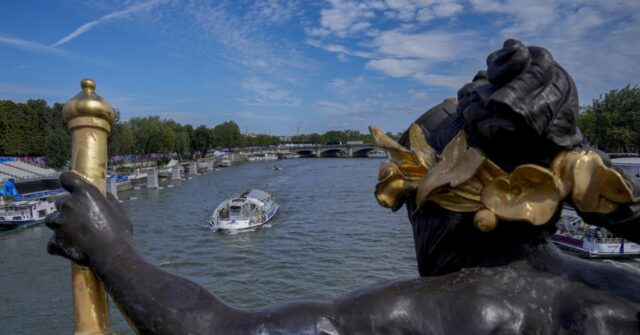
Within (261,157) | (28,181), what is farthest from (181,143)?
(28,181)

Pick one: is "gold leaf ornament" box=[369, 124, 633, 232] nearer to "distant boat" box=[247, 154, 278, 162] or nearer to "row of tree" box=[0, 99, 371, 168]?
"row of tree" box=[0, 99, 371, 168]

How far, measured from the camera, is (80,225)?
1.45 m

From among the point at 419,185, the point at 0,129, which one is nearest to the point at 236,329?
the point at 419,185

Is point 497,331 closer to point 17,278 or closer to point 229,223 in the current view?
point 17,278

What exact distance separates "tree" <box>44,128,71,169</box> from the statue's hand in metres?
38.7

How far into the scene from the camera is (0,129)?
41.9 metres

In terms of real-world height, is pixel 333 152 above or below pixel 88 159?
below

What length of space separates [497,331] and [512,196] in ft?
1.19

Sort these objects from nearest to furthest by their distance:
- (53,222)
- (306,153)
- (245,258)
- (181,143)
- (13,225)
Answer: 1. (53,222)
2. (245,258)
3. (13,225)
4. (181,143)
5. (306,153)

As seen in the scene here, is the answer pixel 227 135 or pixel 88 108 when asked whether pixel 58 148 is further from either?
pixel 227 135

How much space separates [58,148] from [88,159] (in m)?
39.7

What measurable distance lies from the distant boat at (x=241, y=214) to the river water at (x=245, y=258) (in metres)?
0.47

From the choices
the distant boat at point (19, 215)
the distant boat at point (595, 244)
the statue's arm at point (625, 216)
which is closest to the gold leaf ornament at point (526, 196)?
the statue's arm at point (625, 216)

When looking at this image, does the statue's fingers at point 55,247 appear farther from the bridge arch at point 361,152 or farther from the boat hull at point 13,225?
the bridge arch at point 361,152
